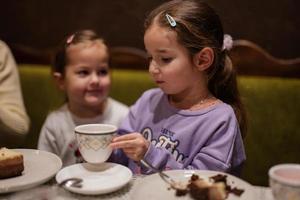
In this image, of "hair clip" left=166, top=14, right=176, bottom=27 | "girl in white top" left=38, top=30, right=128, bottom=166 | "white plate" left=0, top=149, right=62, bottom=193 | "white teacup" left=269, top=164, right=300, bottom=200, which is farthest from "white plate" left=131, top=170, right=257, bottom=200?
"girl in white top" left=38, top=30, right=128, bottom=166

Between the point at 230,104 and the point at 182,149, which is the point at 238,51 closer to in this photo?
the point at 230,104

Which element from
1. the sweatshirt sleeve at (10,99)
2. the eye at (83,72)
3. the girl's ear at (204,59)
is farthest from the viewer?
the eye at (83,72)

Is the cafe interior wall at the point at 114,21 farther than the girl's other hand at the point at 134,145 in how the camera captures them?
Yes

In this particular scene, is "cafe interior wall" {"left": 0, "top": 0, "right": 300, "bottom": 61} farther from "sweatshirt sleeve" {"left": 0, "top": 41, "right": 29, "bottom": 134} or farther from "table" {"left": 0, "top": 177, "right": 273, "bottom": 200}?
"table" {"left": 0, "top": 177, "right": 273, "bottom": 200}

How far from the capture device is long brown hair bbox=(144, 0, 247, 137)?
1.24 meters

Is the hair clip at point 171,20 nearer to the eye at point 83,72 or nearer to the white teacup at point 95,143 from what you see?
the white teacup at point 95,143

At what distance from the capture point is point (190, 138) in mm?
1257

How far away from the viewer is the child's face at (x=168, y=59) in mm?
1236

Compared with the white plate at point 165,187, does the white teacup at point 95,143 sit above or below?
above

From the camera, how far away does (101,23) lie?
96.5 inches

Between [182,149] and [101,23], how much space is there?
4.56ft

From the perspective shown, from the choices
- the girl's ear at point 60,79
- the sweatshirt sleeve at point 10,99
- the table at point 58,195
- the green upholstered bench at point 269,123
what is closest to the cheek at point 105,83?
the girl's ear at point 60,79

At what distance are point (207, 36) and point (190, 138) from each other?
0.32 metres

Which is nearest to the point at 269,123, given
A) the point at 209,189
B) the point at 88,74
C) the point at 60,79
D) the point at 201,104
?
the point at 201,104
